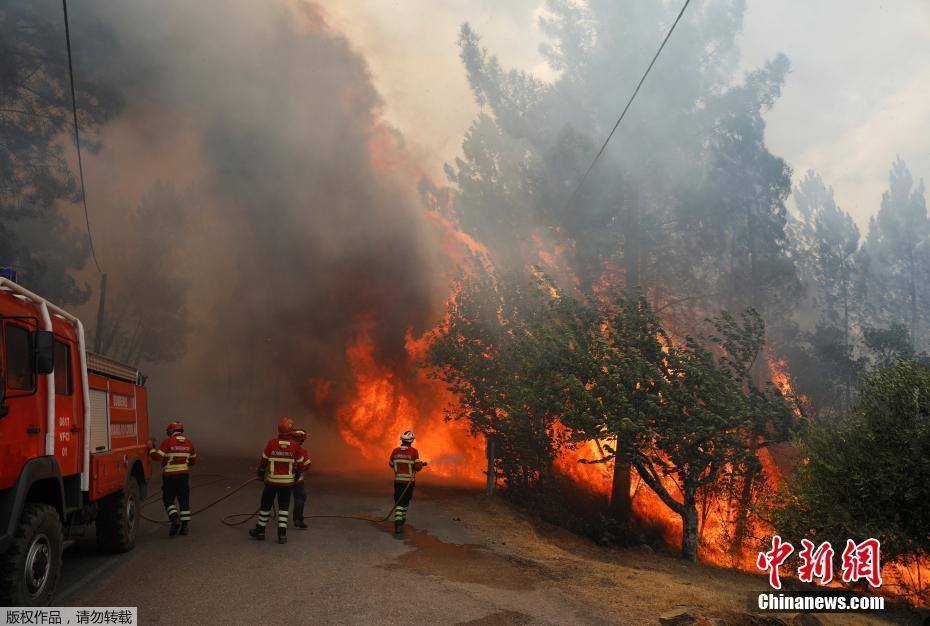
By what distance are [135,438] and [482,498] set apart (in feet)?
29.9

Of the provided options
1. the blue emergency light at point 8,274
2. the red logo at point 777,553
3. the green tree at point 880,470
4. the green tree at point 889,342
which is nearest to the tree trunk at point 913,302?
the green tree at point 889,342

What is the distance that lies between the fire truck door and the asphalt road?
1.41 m

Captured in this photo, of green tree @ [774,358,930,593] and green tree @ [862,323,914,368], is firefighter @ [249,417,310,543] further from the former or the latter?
green tree @ [862,323,914,368]

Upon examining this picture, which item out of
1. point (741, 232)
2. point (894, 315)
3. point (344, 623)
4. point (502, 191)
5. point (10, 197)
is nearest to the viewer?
point (344, 623)

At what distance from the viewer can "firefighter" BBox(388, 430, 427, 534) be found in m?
11.5

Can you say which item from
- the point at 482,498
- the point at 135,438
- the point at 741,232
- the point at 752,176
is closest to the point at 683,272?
the point at 741,232

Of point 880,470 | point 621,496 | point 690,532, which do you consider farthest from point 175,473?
point 621,496

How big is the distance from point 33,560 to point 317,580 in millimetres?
3071

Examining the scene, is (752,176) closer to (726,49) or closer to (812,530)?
(726,49)

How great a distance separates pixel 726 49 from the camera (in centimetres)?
2394

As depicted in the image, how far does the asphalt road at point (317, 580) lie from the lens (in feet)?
22.1

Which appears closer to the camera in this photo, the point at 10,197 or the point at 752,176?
the point at 752,176

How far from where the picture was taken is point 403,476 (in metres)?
11.7

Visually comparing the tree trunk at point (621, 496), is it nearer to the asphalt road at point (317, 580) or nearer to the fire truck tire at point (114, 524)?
the asphalt road at point (317, 580)
